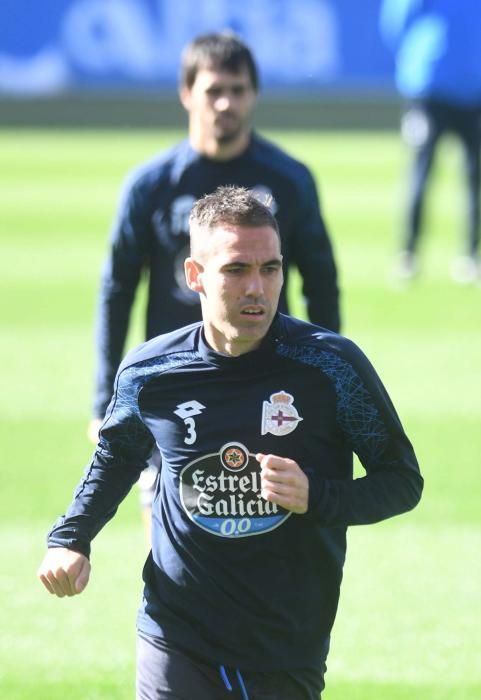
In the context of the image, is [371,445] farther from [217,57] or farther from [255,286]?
[217,57]

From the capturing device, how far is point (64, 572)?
3.98m

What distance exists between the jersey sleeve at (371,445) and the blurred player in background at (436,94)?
33.4 ft

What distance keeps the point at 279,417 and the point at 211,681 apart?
71 cm

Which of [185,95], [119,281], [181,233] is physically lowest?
[119,281]

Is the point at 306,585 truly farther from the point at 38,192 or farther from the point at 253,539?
the point at 38,192

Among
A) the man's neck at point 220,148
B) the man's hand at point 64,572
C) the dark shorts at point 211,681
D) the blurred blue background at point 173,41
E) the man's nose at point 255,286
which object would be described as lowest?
the dark shorts at point 211,681

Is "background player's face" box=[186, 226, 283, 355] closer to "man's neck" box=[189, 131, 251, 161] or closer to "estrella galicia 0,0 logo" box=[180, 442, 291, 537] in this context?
"estrella galicia 0,0 logo" box=[180, 442, 291, 537]

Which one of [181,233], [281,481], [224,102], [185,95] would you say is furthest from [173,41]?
[281,481]

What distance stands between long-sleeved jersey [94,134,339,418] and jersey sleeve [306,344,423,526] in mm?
1946

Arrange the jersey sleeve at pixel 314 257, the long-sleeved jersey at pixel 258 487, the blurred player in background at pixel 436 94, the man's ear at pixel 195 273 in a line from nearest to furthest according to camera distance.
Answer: the long-sleeved jersey at pixel 258 487, the man's ear at pixel 195 273, the jersey sleeve at pixel 314 257, the blurred player in background at pixel 436 94

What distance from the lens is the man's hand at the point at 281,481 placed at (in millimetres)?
3678

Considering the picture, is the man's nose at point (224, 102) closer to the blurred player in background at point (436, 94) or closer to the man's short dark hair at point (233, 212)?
the man's short dark hair at point (233, 212)

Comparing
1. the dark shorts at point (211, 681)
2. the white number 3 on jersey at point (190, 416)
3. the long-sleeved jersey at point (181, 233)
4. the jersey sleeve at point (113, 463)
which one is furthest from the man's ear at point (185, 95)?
the dark shorts at point (211, 681)

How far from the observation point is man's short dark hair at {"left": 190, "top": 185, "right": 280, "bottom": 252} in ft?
12.9
